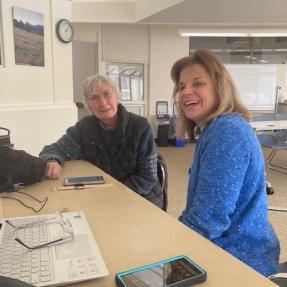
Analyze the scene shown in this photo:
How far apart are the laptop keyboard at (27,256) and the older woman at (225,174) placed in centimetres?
47

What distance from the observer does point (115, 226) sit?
103 centimetres

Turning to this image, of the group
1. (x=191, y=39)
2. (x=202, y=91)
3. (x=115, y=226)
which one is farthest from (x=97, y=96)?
(x=191, y=39)

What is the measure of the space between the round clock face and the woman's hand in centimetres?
250

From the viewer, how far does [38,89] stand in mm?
3670

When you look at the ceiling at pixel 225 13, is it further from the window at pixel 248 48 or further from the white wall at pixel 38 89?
the white wall at pixel 38 89

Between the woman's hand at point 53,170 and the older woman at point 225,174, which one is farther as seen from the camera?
the woman's hand at point 53,170

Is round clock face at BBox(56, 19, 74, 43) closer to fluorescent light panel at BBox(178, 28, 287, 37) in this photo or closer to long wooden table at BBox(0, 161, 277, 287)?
long wooden table at BBox(0, 161, 277, 287)

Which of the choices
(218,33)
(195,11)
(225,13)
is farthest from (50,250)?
(218,33)

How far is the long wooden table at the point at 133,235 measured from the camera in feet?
2.51

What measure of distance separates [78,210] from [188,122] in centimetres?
66

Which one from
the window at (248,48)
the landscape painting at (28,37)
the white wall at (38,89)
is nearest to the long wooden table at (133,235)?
the white wall at (38,89)

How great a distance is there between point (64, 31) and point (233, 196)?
3394mm

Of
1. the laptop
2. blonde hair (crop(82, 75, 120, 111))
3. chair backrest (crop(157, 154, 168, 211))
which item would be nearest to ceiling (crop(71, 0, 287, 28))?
blonde hair (crop(82, 75, 120, 111))

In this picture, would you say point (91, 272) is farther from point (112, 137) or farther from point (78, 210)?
point (112, 137)
